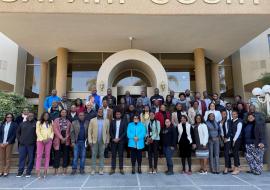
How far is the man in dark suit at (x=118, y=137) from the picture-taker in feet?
24.7

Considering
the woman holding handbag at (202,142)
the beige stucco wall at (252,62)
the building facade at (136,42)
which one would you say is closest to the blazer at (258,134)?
the woman holding handbag at (202,142)

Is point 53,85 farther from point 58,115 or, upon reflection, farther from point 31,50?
point 58,115

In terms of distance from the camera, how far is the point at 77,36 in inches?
467

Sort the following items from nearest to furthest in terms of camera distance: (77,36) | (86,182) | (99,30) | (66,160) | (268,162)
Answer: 1. (86,182)
2. (66,160)
3. (268,162)
4. (99,30)
5. (77,36)

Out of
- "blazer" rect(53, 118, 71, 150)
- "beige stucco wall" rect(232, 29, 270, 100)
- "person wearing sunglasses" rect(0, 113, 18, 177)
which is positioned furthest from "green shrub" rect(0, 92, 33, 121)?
"beige stucco wall" rect(232, 29, 270, 100)

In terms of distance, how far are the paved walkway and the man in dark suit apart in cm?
50

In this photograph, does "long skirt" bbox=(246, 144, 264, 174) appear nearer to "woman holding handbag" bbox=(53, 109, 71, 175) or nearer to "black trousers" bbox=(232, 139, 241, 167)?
"black trousers" bbox=(232, 139, 241, 167)

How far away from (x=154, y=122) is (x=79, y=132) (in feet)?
7.87

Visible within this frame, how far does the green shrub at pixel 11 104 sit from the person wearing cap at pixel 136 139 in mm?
6593

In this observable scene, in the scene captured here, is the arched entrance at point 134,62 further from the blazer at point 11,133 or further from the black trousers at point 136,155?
the black trousers at point 136,155

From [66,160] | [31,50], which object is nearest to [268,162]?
[66,160]

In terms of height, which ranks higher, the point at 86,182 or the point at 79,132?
the point at 79,132

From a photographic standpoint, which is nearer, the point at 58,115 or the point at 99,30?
the point at 58,115

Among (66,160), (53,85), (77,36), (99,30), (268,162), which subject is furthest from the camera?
(53,85)
